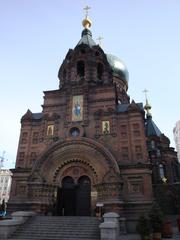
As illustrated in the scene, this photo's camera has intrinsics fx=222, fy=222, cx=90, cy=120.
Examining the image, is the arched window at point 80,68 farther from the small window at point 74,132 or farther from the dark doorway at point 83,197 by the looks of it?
the dark doorway at point 83,197

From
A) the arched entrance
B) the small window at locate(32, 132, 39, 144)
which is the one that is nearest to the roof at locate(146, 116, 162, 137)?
the arched entrance

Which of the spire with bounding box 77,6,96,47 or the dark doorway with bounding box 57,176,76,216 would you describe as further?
the spire with bounding box 77,6,96,47

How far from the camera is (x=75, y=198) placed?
20031mm

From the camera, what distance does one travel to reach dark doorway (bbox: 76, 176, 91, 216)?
19500 millimetres

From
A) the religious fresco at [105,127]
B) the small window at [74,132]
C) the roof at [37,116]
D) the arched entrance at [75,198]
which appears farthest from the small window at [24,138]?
the religious fresco at [105,127]

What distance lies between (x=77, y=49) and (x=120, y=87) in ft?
34.2

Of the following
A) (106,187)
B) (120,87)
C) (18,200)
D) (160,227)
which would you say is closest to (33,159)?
(18,200)

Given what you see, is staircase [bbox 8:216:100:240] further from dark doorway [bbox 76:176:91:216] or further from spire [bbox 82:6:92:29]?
spire [bbox 82:6:92:29]

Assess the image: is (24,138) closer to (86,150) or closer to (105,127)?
(86,150)

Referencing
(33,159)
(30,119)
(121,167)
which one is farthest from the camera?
(30,119)

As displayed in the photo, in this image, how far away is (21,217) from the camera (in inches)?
636

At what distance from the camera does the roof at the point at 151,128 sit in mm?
30569

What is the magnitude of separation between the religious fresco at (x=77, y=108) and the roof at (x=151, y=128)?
11715mm

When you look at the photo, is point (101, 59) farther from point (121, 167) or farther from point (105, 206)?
point (105, 206)
